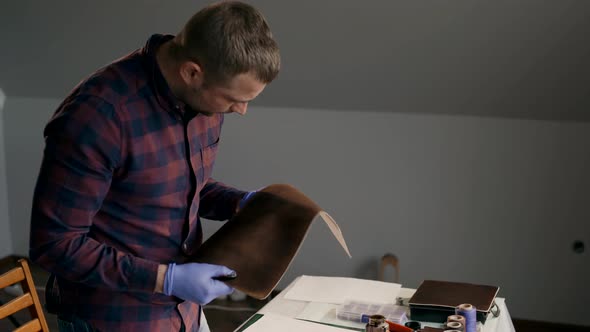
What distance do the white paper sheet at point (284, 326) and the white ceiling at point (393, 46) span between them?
1.56m

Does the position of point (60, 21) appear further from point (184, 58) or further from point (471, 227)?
point (184, 58)

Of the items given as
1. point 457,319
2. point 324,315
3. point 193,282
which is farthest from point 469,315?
point 193,282

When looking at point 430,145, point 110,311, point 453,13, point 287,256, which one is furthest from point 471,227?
point 110,311

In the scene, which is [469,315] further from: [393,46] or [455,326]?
[393,46]

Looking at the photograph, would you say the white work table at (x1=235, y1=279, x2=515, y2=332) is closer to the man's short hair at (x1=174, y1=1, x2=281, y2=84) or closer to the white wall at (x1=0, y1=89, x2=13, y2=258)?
the man's short hair at (x1=174, y1=1, x2=281, y2=84)

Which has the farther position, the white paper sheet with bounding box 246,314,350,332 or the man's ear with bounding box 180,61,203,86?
the white paper sheet with bounding box 246,314,350,332

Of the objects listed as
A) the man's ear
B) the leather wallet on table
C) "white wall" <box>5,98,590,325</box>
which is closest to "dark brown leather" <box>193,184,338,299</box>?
the man's ear

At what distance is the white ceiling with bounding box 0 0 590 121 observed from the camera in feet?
9.55

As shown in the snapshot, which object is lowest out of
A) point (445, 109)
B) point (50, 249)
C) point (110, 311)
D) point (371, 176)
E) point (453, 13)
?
point (110, 311)

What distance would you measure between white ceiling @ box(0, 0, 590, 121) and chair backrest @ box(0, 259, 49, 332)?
172 centimetres

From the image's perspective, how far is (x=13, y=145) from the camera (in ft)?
14.0

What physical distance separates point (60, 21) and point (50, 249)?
2.51 meters

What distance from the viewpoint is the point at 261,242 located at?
155 centimetres

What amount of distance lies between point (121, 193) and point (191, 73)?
260 millimetres
